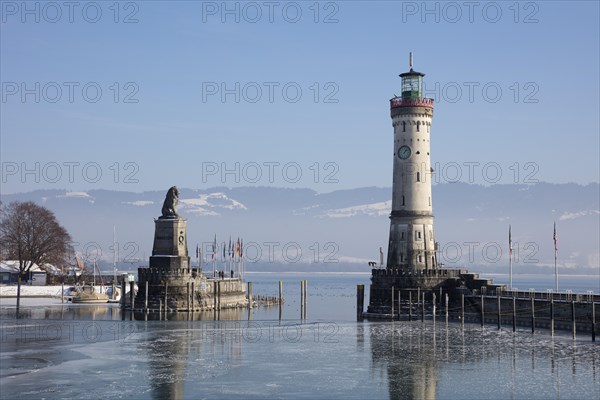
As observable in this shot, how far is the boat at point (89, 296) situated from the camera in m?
132

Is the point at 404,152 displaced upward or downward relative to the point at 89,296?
upward

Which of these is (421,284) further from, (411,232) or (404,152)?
(404,152)

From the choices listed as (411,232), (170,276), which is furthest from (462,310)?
(170,276)

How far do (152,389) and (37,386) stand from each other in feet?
21.8

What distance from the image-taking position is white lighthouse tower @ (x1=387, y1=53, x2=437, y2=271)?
323 feet

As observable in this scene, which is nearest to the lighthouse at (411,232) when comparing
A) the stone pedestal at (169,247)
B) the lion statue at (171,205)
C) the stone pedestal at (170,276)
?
the stone pedestal at (170,276)

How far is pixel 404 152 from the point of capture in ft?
325

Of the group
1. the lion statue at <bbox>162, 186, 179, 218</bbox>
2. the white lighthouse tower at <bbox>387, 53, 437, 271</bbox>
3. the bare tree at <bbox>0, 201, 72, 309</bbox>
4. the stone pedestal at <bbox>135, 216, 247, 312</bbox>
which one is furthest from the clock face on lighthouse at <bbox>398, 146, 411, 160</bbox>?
the bare tree at <bbox>0, 201, 72, 309</bbox>

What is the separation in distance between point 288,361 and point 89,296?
7620cm

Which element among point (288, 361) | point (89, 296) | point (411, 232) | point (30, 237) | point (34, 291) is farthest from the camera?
point (30, 237)

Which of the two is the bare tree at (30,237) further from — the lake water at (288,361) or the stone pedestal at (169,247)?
the lake water at (288,361)

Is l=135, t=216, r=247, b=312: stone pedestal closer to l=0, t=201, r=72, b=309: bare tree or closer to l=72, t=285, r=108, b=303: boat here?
l=72, t=285, r=108, b=303: boat

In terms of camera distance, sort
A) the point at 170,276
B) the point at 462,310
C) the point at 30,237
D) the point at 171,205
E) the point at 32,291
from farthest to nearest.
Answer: the point at 30,237 → the point at 32,291 → the point at 171,205 → the point at 170,276 → the point at 462,310

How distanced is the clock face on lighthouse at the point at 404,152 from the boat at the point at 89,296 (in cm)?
5801
